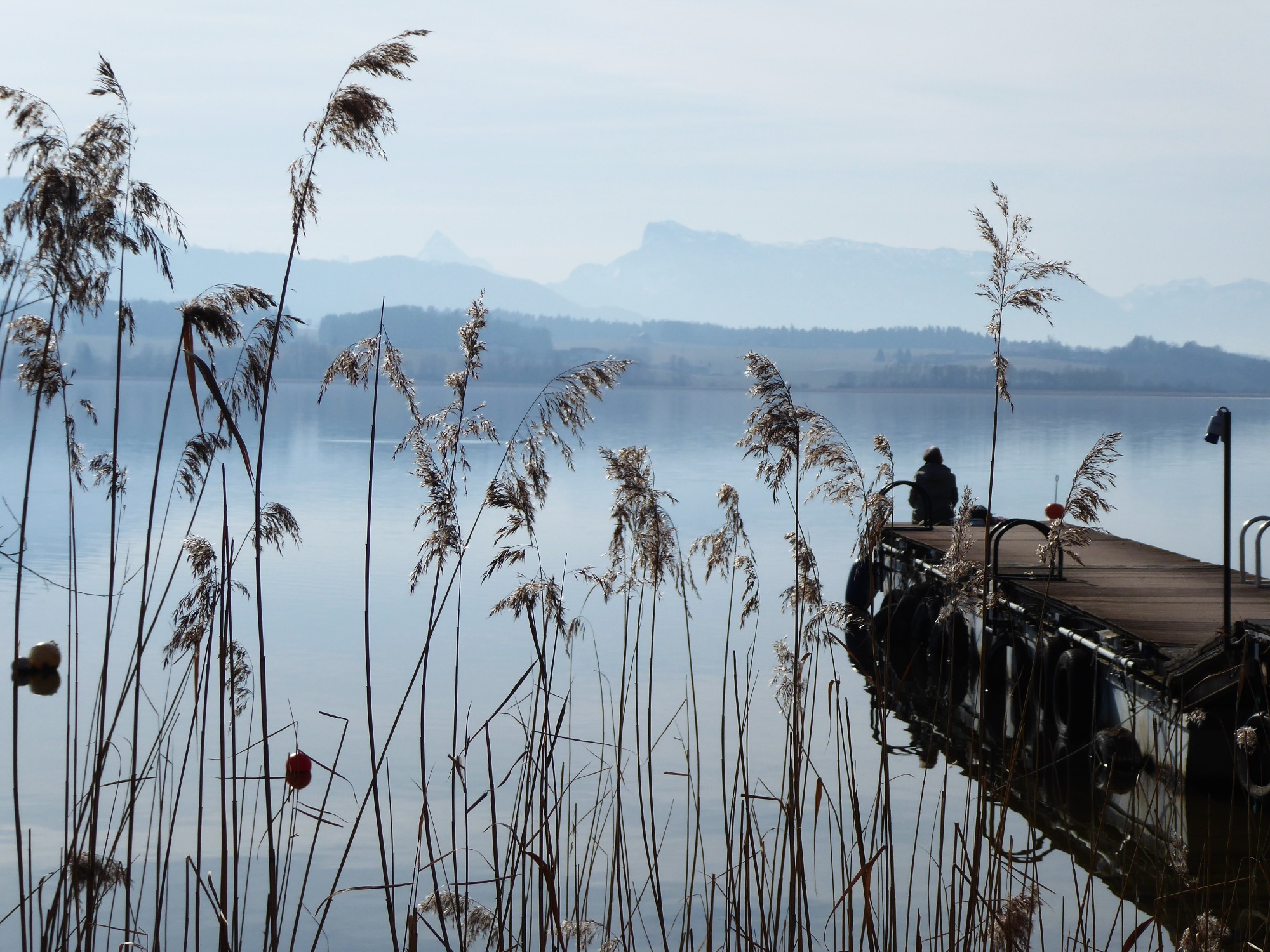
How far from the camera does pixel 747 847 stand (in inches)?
152

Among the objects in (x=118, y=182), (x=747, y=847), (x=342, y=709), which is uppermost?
(x=118, y=182)

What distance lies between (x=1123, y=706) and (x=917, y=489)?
4522 mm

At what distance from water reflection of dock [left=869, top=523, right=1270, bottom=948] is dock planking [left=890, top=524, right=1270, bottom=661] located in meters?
0.03

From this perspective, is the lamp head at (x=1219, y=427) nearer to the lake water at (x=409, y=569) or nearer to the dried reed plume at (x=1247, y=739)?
the lake water at (x=409, y=569)

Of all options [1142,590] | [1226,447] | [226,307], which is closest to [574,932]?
[226,307]

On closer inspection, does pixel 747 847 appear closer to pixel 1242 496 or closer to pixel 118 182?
pixel 118 182

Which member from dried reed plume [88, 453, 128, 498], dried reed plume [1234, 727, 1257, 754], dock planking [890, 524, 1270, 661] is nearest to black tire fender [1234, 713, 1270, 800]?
dock planking [890, 524, 1270, 661]

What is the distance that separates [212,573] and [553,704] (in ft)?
25.1

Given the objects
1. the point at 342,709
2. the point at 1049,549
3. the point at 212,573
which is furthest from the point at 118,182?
the point at 342,709

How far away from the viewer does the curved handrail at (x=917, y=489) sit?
374cm

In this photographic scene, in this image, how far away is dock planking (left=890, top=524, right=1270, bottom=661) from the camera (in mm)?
8258

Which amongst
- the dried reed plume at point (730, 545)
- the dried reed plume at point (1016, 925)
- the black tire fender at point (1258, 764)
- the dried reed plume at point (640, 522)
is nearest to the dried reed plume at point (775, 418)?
the dried reed plume at point (730, 545)

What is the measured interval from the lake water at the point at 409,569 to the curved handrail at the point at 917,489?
952 millimetres

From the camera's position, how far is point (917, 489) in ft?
42.0
